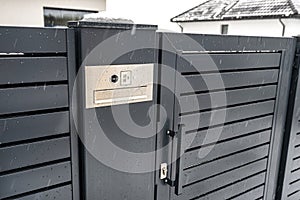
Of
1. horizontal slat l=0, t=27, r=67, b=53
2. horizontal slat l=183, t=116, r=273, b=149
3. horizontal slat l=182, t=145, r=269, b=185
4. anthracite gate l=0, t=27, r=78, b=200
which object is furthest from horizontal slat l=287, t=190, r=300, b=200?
horizontal slat l=0, t=27, r=67, b=53

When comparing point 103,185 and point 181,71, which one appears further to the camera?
point 181,71

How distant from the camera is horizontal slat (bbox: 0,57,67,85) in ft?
3.69

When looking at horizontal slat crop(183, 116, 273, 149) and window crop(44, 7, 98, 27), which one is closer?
horizontal slat crop(183, 116, 273, 149)

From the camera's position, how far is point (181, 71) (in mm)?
1688

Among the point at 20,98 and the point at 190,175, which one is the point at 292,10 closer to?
the point at 190,175

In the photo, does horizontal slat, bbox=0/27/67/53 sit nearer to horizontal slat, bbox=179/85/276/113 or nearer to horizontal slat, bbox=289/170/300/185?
horizontal slat, bbox=179/85/276/113

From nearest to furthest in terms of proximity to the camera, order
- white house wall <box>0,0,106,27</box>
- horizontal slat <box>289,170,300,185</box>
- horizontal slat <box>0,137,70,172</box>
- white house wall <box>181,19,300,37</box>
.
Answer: horizontal slat <box>0,137,70,172</box>, horizontal slat <box>289,170,300,185</box>, white house wall <box>181,19,300,37</box>, white house wall <box>0,0,106,27</box>

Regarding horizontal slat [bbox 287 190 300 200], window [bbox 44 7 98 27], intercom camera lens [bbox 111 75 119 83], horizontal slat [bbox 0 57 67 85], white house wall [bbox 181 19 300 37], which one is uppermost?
window [bbox 44 7 98 27]

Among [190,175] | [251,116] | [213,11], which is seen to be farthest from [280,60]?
[213,11]

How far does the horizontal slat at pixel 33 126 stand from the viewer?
46.3 inches

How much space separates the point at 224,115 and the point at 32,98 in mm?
1379

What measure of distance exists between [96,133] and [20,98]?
0.40 m

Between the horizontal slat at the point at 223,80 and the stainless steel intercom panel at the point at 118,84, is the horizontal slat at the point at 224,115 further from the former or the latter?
the stainless steel intercom panel at the point at 118,84

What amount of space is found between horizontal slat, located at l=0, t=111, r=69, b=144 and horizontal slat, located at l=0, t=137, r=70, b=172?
0.04 meters
